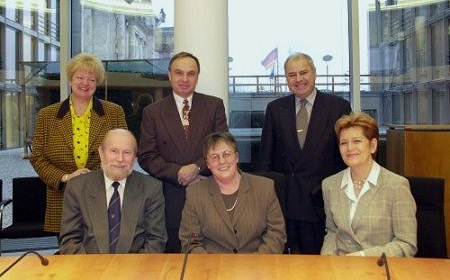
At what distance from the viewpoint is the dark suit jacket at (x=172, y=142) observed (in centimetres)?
308

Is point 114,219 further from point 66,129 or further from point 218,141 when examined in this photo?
point 66,129

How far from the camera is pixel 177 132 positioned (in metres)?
3.12

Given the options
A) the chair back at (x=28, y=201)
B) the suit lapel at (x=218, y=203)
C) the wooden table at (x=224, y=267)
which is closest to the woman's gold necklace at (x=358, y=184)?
the wooden table at (x=224, y=267)

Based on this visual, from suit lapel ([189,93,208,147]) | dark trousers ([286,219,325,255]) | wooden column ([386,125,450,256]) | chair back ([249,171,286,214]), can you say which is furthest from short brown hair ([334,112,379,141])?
wooden column ([386,125,450,256])

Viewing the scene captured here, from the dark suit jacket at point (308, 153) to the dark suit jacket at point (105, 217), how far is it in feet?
3.22

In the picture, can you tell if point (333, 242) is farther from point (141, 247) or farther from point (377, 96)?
point (377, 96)

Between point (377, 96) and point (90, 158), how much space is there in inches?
145

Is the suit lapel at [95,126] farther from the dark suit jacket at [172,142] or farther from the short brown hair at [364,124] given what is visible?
the short brown hair at [364,124]

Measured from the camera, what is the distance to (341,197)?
8.34 feet

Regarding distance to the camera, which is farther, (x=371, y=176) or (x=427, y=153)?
(x=427, y=153)

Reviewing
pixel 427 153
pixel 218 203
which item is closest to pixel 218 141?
pixel 218 203

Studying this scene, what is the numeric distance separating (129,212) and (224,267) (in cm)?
79

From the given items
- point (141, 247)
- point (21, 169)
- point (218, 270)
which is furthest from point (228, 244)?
point (21, 169)

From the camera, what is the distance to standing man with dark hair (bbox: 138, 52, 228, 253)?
3.06m
